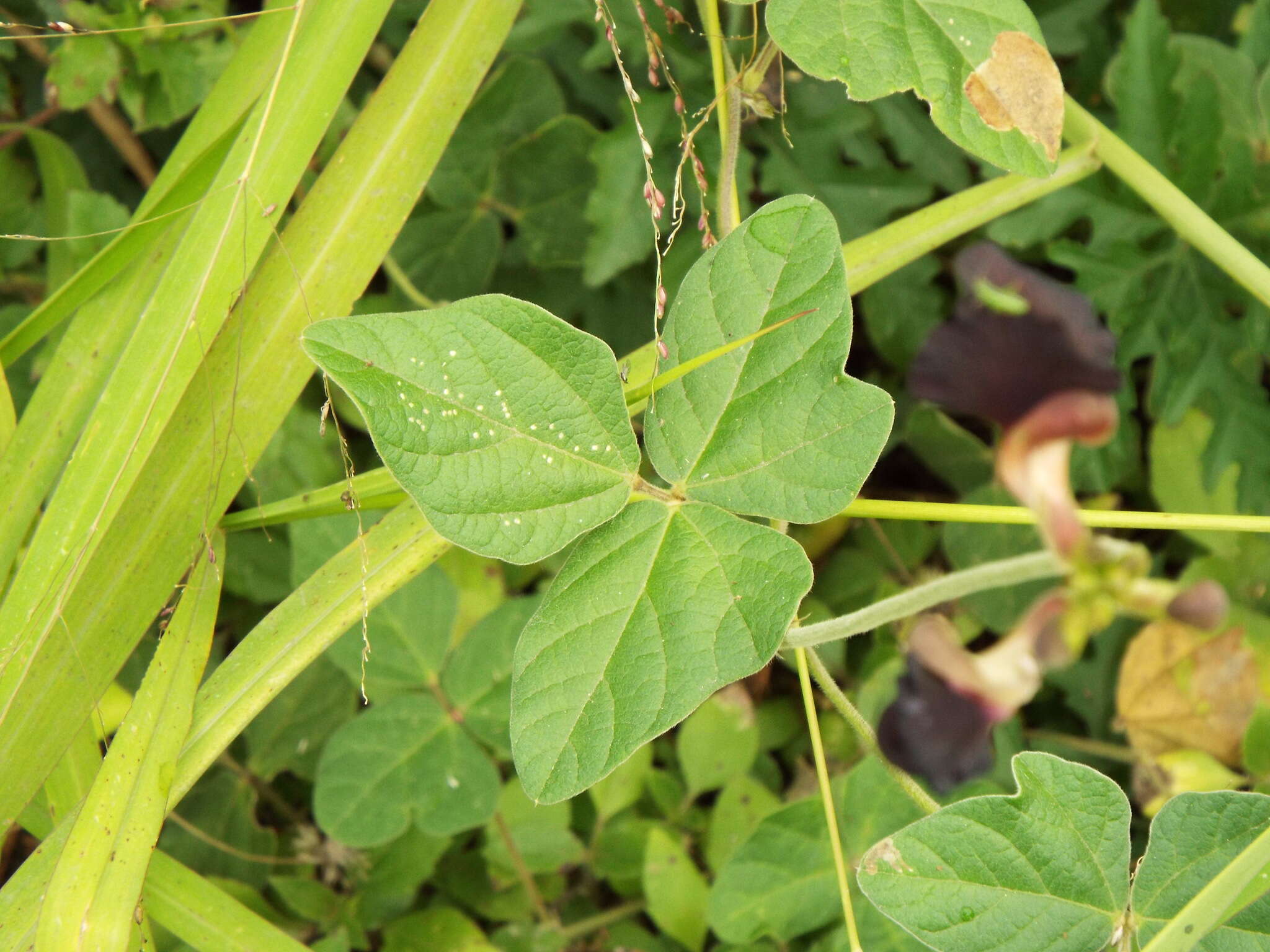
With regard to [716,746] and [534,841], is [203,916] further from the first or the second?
[716,746]

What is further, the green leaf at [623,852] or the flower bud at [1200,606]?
the green leaf at [623,852]

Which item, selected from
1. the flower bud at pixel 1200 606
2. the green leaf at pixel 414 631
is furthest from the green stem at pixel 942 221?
the green leaf at pixel 414 631

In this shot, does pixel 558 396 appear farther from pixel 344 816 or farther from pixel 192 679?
pixel 344 816

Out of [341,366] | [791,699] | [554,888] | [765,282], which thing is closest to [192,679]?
[341,366]

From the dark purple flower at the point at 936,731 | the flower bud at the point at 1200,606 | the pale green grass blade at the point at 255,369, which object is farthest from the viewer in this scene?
the pale green grass blade at the point at 255,369

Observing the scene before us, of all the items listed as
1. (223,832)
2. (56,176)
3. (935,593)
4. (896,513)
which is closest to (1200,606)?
(935,593)

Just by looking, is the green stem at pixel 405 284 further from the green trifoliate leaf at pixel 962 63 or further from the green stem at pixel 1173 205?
the green stem at pixel 1173 205
